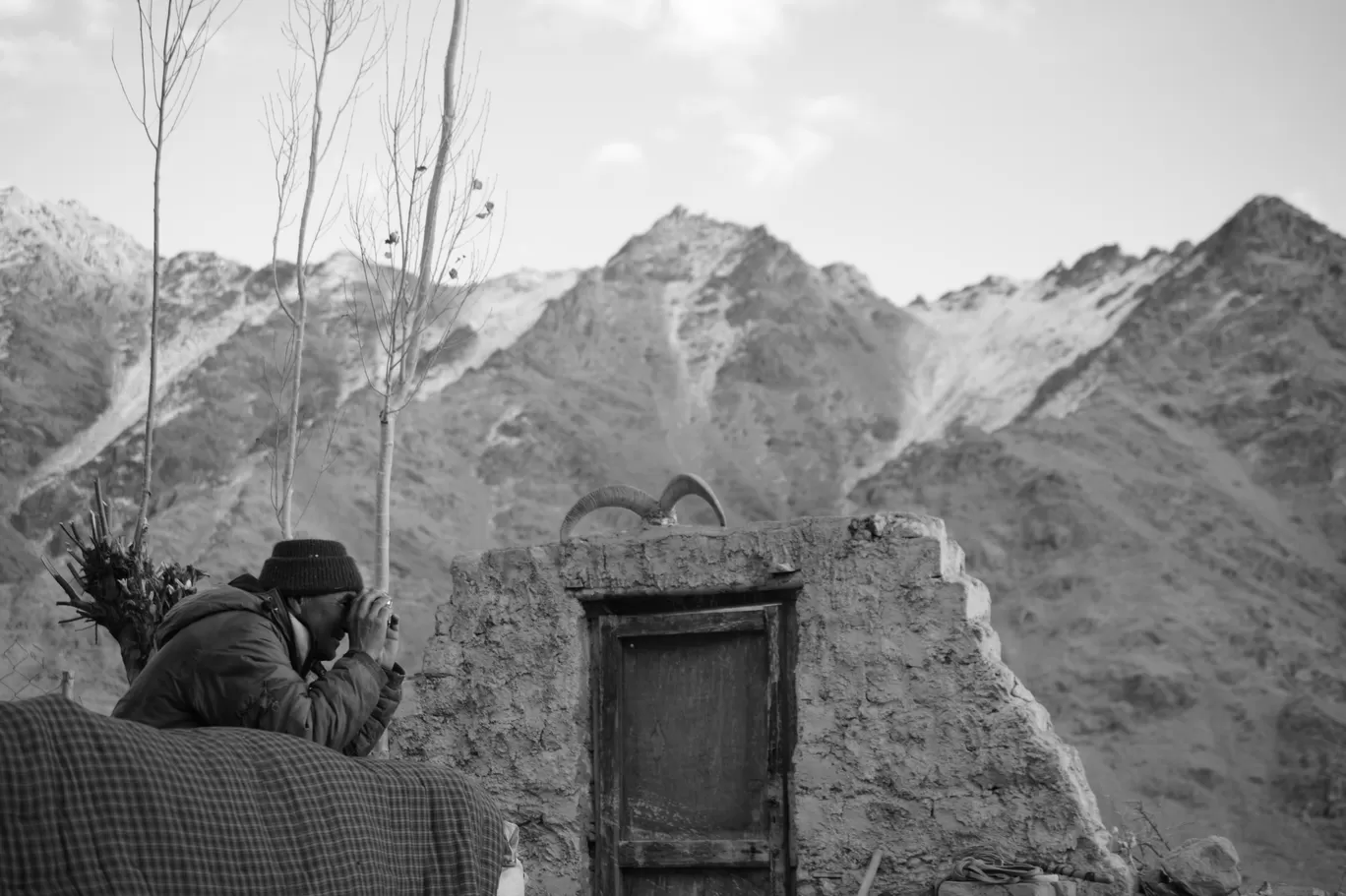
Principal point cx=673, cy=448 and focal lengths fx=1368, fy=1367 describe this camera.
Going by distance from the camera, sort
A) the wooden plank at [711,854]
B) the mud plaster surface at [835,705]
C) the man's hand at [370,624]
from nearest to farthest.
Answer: the man's hand at [370,624] → the mud plaster surface at [835,705] → the wooden plank at [711,854]

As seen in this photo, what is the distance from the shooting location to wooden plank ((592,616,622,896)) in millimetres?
5168

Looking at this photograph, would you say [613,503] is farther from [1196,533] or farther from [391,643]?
[1196,533]

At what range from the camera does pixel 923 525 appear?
509cm

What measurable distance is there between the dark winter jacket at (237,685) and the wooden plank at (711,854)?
88.7 inches

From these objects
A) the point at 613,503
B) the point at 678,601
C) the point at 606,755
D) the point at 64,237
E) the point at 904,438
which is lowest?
the point at 606,755

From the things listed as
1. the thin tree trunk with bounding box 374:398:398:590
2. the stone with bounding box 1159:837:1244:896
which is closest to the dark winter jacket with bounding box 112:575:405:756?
the stone with bounding box 1159:837:1244:896

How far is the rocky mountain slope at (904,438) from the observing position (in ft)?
84.2

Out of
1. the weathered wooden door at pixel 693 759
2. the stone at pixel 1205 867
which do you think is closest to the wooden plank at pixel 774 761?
the weathered wooden door at pixel 693 759

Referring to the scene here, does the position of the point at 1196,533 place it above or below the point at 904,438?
below

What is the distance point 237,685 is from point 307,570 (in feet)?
1.37

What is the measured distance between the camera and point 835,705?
5027 millimetres

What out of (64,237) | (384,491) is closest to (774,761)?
(384,491)

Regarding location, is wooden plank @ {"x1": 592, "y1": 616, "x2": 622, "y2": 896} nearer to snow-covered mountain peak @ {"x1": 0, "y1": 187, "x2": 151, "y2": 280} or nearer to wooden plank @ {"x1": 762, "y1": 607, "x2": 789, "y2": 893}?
wooden plank @ {"x1": 762, "y1": 607, "x2": 789, "y2": 893}

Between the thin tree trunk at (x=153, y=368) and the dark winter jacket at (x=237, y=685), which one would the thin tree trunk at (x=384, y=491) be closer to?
the thin tree trunk at (x=153, y=368)
